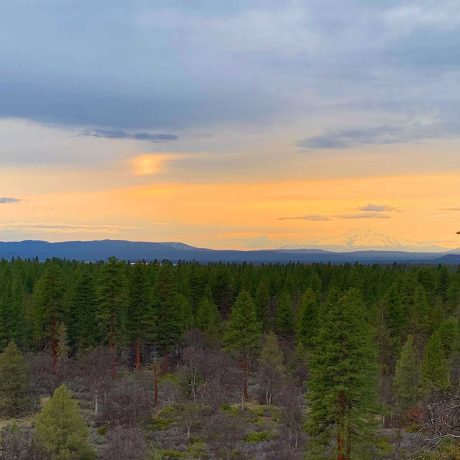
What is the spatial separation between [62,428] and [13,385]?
15.6 m

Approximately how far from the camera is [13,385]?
137 ft

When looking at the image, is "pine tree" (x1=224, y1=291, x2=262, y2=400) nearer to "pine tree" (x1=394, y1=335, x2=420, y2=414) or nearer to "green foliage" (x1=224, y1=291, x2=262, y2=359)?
"green foliage" (x1=224, y1=291, x2=262, y2=359)

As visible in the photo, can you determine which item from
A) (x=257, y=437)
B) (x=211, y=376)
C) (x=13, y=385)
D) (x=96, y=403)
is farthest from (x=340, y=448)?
(x=211, y=376)

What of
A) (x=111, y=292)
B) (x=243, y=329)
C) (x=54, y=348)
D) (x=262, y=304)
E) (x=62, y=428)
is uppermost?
(x=111, y=292)

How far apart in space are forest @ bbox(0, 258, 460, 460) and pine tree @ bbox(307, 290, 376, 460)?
71 millimetres

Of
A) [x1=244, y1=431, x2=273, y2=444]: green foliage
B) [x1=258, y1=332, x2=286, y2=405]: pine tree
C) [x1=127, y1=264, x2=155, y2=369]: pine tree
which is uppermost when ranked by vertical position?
[x1=127, y1=264, x2=155, y2=369]: pine tree

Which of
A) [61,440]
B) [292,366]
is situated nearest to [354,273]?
[292,366]

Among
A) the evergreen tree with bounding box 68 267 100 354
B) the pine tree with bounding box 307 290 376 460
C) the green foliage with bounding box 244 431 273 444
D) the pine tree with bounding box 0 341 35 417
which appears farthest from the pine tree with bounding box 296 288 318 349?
the pine tree with bounding box 307 290 376 460

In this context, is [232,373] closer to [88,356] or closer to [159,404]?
[159,404]

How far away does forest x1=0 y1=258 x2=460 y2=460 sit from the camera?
87.2ft

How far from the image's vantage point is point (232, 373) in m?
55.9

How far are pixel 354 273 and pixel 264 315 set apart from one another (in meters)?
25.4

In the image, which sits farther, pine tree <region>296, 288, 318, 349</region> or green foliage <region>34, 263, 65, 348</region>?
pine tree <region>296, 288, 318, 349</region>

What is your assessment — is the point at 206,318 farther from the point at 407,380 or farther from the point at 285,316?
the point at 407,380
